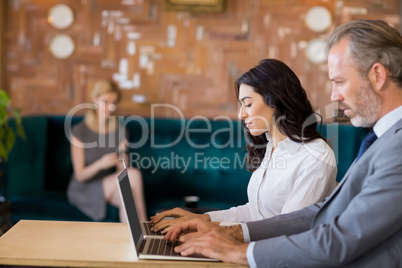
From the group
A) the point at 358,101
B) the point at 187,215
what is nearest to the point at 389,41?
the point at 358,101

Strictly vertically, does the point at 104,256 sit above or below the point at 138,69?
below

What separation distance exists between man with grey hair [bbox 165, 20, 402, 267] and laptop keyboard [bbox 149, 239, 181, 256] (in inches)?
Answer: 1.4

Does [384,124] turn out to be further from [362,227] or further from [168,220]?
[168,220]

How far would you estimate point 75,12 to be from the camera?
16.7 feet

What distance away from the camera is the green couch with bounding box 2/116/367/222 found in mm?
4445

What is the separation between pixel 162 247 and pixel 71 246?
0.31 meters

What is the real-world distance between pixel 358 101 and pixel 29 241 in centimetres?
119

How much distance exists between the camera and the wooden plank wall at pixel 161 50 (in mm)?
5121

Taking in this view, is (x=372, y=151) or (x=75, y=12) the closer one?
(x=372, y=151)

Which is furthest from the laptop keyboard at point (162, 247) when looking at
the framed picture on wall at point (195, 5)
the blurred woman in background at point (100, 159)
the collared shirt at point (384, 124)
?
the framed picture on wall at point (195, 5)

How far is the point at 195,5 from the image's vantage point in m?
5.00

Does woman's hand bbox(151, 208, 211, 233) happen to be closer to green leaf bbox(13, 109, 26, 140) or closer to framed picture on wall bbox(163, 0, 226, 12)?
green leaf bbox(13, 109, 26, 140)

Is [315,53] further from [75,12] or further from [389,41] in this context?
[389,41]

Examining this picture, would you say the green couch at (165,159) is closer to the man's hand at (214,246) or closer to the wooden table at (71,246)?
the wooden table at (71,246)
